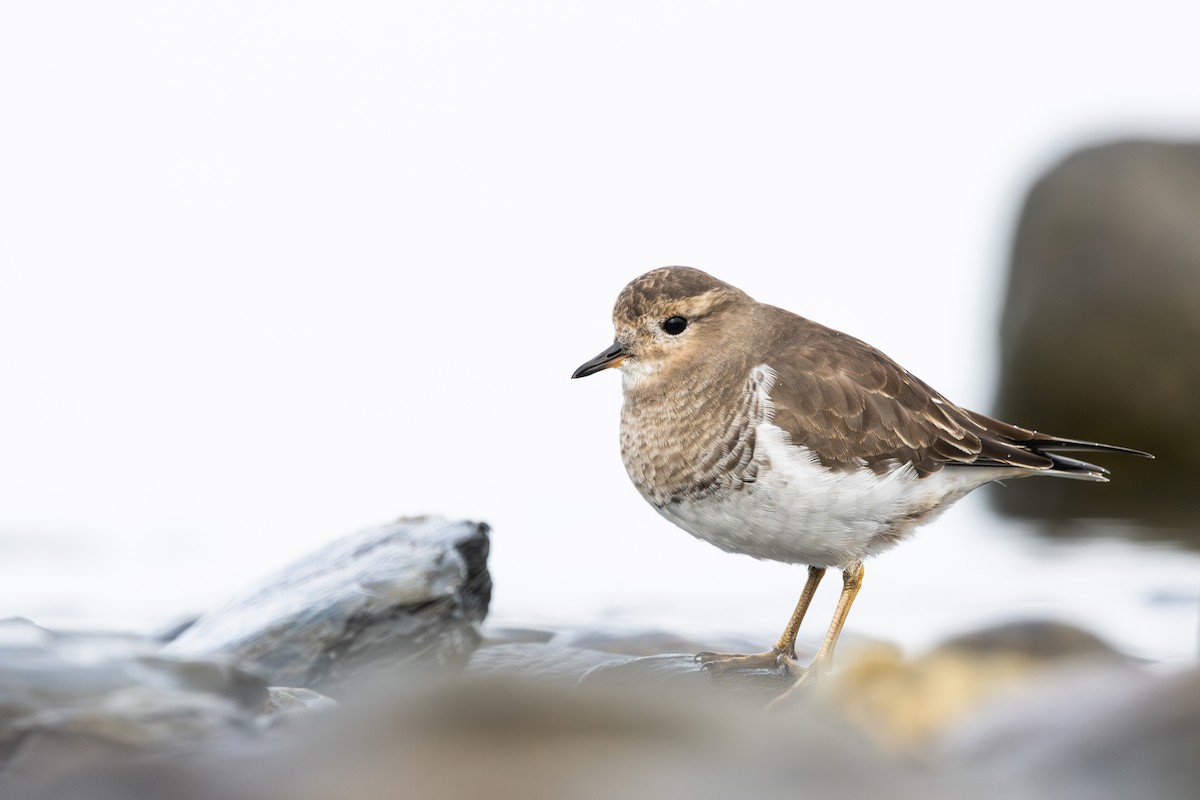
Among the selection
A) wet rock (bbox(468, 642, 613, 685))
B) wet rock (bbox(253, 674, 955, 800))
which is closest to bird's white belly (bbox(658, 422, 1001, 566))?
wet rock (bbox(468, 642, 613, 685))

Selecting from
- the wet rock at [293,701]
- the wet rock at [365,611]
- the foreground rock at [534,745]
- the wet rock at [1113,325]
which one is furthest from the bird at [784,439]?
the wet rock at [1113,325]

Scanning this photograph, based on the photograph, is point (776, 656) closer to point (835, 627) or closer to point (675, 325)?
point (835, 627)

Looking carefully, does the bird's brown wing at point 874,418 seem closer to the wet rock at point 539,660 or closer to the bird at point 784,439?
the bird at point 784,439

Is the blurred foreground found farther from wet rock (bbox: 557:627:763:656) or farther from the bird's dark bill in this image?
wet rock (bbox: 557:627:763:656)

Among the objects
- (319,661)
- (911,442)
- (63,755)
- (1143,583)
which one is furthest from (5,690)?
(1143,583)

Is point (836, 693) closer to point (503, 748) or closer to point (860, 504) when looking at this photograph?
point (860, 504)

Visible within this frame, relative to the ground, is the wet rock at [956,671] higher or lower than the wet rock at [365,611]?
lower
